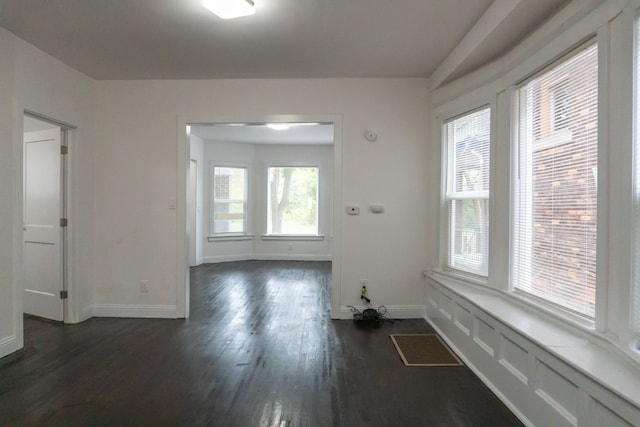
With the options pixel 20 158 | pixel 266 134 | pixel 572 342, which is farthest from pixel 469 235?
pixel 266 134

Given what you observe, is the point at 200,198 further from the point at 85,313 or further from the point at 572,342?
the point at 572,342

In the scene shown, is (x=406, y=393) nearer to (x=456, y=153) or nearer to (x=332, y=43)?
(x=456, y=153)

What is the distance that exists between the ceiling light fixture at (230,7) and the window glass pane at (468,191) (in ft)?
6.83

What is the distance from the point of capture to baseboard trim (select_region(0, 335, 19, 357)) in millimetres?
2695

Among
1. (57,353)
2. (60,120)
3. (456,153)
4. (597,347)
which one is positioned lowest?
(57,353)

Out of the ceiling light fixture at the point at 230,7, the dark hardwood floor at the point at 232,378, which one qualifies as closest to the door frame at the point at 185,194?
the dark hardwood floor at the point at 232,378

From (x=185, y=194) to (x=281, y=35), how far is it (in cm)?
199

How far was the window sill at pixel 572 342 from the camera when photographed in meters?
1.42

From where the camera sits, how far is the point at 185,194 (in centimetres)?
379

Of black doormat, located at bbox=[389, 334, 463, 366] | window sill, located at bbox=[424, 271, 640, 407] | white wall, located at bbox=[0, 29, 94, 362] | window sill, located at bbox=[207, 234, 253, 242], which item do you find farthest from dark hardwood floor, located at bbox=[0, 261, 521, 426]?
window sill, located at bbox=[207, 234, 253, 242]

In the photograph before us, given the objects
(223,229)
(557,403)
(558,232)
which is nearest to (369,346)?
(557,403)

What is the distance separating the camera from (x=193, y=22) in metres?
2.60

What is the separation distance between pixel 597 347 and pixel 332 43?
2.77 m

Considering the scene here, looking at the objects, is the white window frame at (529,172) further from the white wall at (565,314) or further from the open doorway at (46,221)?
the open doorway at (46,221)
